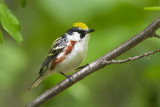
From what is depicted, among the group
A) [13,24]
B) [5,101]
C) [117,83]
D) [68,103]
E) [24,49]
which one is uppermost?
[13,24]

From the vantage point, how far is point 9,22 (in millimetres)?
2160

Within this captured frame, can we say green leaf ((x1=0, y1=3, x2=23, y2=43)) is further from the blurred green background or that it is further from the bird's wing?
the bird's wing

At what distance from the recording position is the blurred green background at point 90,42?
12.4ft

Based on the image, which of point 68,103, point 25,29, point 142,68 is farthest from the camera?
point 25,29

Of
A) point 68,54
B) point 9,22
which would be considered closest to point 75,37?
point 68,54

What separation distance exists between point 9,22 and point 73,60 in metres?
1.36

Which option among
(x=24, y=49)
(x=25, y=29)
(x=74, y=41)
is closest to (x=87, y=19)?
(x=74, y=41)

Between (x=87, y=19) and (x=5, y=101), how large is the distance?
261 centimetres

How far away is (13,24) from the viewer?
2.18 m

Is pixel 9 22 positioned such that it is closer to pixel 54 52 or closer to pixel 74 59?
pixel 74 59

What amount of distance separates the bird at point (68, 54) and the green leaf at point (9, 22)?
Answer: 1.29 m

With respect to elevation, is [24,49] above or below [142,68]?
above

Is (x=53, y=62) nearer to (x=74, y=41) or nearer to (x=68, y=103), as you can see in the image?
(x=74, y=41)

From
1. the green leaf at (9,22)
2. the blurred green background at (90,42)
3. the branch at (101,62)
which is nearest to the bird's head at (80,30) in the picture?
the blurred green background at (90,42)
